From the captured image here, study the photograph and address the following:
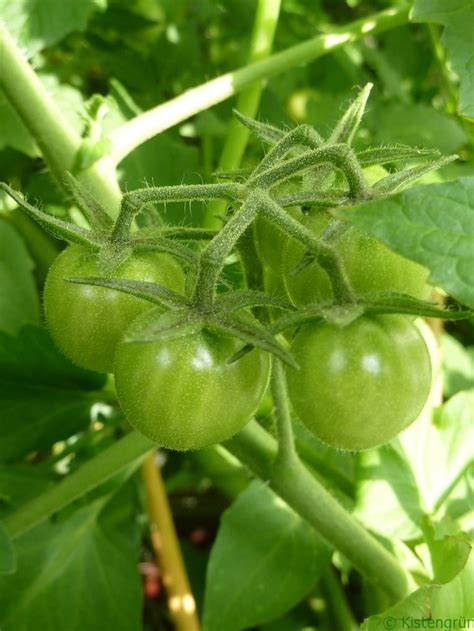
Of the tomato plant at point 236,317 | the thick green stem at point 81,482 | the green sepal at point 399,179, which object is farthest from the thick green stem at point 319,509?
the green sepal at point 399,179

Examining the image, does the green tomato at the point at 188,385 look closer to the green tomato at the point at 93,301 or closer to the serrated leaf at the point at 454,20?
the green tomato at the point at 93,301

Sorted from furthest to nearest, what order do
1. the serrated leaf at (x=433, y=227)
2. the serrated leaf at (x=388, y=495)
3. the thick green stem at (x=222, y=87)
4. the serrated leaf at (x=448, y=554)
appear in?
the serrated leaf at (x=388, y=495), the thick green stem at (x=222, y=87), the serrated leaf at (x=448, y=554), the serrated leaf at (x=433, y=227)

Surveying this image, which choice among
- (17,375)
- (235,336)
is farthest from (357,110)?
(17,375)

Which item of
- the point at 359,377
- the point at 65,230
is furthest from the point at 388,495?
the point at 65,230

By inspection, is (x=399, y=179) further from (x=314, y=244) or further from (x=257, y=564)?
(x=257, y=564)

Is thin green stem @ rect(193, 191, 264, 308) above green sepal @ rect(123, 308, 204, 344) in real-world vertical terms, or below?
above

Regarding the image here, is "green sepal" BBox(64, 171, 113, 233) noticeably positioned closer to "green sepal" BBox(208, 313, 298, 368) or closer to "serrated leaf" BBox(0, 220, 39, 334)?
"green sepal" BBox(208, 313, 298, 368)

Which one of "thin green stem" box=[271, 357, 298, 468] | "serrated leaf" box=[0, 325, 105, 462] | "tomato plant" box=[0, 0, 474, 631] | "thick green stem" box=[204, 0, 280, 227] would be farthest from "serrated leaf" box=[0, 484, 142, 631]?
"thick green stem" box=[204, 0, 280, 227]
